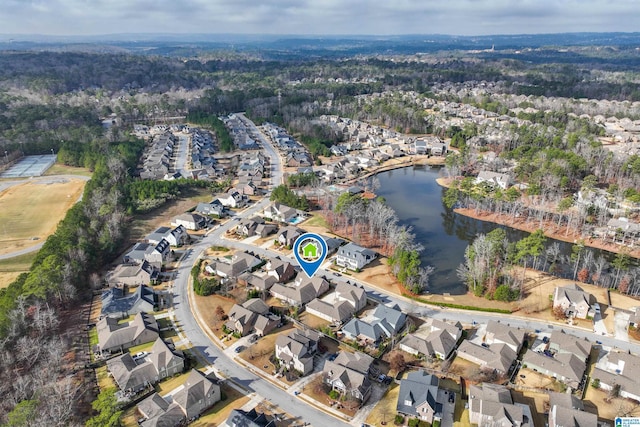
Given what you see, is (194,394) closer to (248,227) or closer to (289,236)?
(289,236)

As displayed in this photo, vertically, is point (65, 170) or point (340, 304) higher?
point (65, 170)

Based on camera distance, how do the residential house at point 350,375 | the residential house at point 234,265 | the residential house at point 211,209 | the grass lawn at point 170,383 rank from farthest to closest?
the residential house at point 211,209
the residential house at point 234,265
the grass lawn at point 170,383
the residential house at point 350,375

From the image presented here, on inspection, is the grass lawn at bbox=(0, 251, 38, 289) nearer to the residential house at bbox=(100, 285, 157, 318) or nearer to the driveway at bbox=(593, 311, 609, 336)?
the residential house at bbox=(100, 285, 157, 318)

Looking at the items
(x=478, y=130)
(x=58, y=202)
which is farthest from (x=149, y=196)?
(x=478, y=130)

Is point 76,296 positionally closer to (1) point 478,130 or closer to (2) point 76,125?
(2) point 76,125

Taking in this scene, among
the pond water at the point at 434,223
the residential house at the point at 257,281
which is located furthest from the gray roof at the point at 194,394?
the pond water at the point at 434,223

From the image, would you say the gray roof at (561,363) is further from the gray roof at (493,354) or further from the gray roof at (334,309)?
the gray roof at (334,309)

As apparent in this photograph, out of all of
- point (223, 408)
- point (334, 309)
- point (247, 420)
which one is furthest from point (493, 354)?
point (223, 408)
